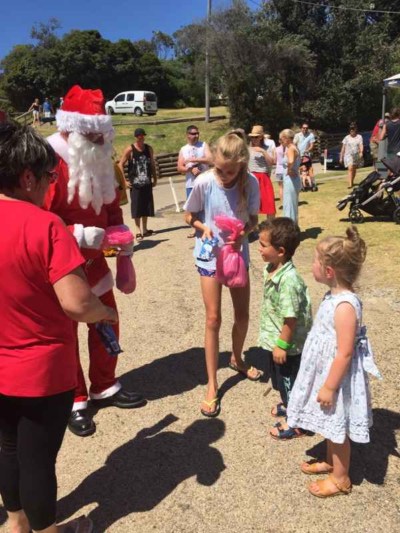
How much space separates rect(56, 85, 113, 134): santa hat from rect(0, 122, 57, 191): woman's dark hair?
1.14 m

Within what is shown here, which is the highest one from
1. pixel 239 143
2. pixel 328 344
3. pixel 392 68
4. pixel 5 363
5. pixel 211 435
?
pixel 392 68

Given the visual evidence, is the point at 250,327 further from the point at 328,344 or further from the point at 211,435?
the point at 328,344

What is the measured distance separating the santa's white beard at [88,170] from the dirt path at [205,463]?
148cm

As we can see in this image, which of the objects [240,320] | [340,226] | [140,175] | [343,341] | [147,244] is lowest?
[147,244]

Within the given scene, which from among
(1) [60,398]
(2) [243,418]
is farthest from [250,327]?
(1) [60,398]

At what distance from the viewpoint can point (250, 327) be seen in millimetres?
4871

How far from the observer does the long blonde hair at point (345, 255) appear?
2406 mm

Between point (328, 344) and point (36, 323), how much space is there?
4.58ft

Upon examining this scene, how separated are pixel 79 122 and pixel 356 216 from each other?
23.4 ft

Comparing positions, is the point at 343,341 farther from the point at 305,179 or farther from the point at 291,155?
the point at 305,179

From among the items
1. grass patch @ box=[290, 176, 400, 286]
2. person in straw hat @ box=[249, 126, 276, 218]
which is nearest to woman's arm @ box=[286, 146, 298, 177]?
person in straw hat @ box=[249, 126, 276, 218]

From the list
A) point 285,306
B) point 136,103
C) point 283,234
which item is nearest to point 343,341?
point 285,306

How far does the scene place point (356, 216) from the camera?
30.3 feet

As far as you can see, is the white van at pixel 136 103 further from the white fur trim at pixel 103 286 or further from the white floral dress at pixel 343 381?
the white floral dress at pixel 343 381
